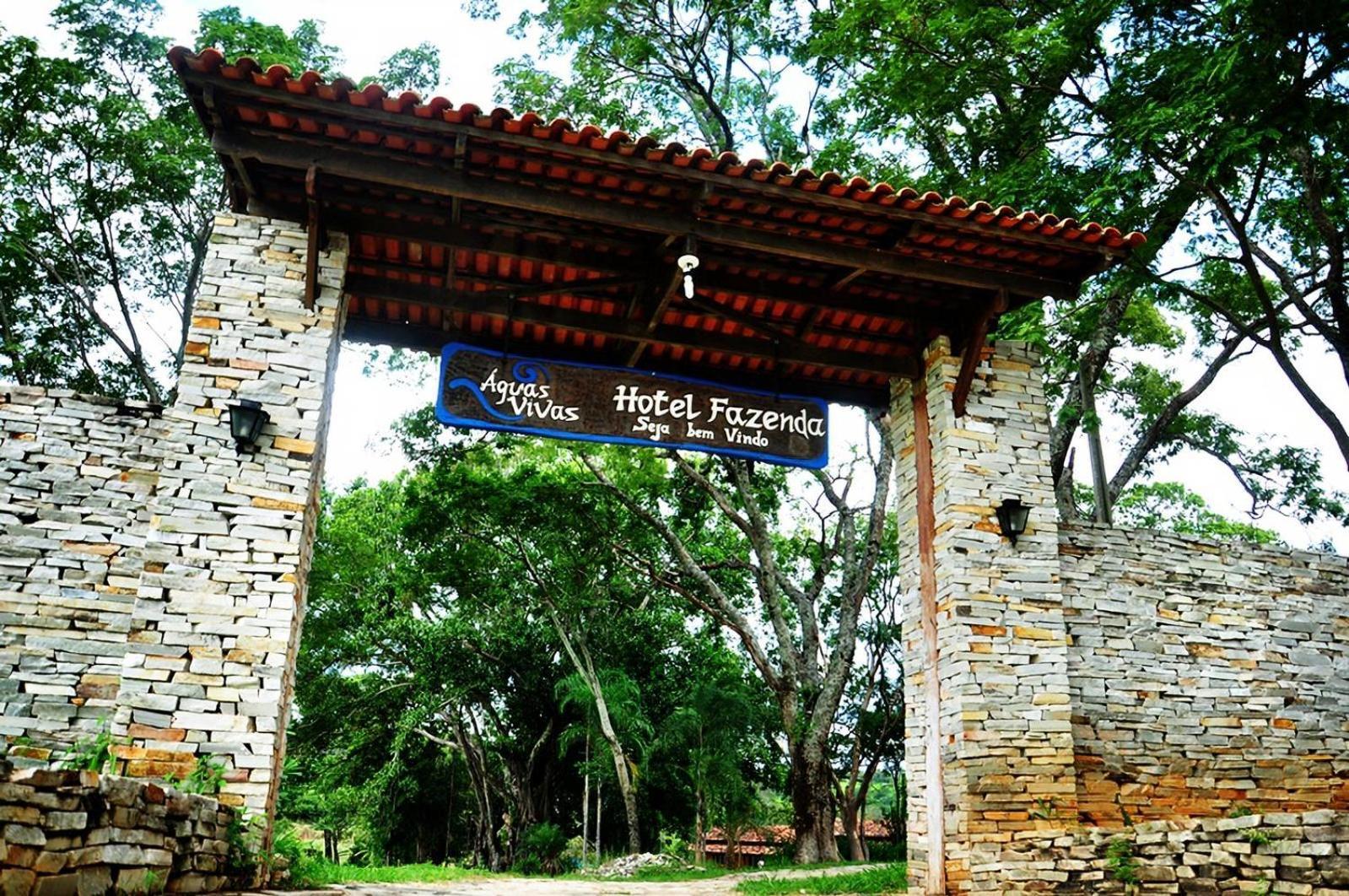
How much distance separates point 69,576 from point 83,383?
1151 centimetres

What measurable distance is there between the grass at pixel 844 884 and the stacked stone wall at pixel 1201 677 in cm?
237

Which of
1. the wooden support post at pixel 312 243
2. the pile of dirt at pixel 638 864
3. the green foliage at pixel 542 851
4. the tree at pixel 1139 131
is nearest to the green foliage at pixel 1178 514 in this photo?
the tree at pixel 1139 131

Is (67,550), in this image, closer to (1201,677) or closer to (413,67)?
(1201,677)

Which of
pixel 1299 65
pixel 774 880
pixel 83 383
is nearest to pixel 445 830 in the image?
pixel 83 383

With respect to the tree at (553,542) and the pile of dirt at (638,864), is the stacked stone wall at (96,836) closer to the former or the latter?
the tree at (553,542)

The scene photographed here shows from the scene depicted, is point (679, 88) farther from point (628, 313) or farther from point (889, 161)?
point (628, 313)

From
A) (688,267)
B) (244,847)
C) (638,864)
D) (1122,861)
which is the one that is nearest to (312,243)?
(688,267)

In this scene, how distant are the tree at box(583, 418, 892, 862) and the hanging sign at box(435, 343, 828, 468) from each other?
670 centimetres

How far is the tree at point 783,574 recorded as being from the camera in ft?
41.6

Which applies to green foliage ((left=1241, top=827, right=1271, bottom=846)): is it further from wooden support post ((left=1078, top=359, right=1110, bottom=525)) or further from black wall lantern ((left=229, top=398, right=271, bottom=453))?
wooden support post ((left=1078, top=359, right=1110, bottom=525))

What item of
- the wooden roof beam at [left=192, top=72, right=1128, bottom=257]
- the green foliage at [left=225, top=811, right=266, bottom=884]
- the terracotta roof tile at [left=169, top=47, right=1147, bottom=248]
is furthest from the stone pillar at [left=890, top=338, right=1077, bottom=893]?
the green foliage at [left=225, top=811, right=266, bottom=884]

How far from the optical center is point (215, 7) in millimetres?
14203

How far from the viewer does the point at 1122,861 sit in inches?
205

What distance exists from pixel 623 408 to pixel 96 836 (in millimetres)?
4198
